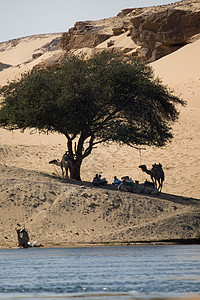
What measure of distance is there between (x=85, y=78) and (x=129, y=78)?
7.33 feet

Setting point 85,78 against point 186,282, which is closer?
point 186,282

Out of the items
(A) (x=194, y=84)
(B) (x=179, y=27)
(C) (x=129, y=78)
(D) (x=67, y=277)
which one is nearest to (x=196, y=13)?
(B) (x=179, y=27)

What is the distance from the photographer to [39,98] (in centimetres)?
2911

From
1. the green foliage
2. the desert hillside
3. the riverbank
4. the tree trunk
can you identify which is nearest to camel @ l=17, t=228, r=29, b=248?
the riverbank

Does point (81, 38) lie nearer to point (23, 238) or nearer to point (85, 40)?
point (85, 40)

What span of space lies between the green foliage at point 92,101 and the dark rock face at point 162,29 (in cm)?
3793

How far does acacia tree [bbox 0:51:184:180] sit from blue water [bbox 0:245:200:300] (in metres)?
9.95

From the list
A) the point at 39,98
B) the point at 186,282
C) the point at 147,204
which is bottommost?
the point at 186,282

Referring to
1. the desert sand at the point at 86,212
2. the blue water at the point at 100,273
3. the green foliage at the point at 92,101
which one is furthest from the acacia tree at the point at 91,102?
the blue water at the point at 100,273

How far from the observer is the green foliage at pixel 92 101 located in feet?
94.7

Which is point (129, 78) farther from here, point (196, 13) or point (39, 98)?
point (196, 13)

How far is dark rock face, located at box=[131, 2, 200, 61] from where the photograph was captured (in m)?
68.2

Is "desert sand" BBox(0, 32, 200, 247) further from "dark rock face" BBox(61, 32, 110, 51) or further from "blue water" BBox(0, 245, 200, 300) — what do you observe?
"dark rock face" BBox(61, 32, 110, 51)

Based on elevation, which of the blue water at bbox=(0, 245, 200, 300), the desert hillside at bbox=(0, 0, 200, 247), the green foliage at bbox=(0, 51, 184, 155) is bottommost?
the blue water at bbox=(0, 245, 200, 300)
